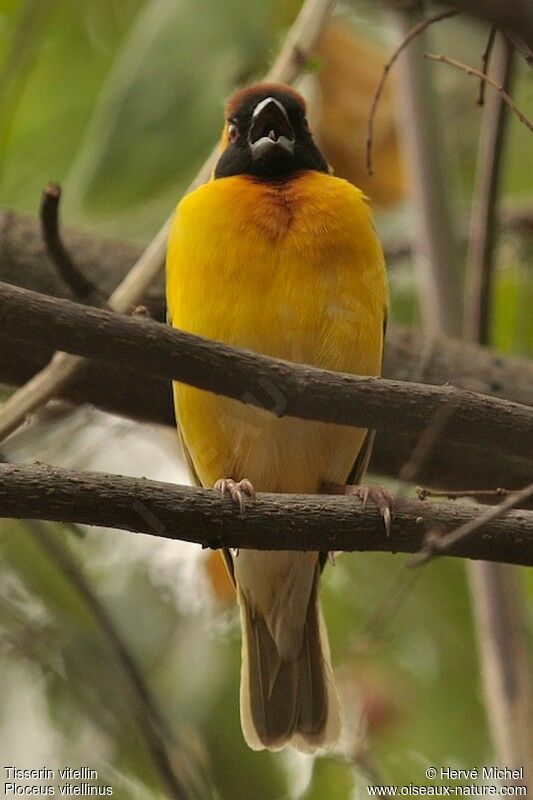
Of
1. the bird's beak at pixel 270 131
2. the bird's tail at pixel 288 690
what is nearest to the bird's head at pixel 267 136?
the bird's beak at pixel 270 131

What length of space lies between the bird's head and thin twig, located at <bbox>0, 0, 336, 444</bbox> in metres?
0.11

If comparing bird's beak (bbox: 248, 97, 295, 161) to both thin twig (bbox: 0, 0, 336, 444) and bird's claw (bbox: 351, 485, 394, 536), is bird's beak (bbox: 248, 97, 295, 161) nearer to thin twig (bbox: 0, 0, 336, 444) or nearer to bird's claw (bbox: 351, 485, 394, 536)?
thin twig (bbox: 0, 0, 336, 444)

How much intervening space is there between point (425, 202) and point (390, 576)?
1.34 metres

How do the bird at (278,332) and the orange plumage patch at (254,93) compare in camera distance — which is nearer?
the bird at (278,332)

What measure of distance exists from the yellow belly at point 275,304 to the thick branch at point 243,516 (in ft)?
2.83

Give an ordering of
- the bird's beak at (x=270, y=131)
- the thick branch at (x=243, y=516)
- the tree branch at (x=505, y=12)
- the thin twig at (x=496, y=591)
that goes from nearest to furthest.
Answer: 1. the tree branch at (x=505, y=12)
2. the thick branch at (x=243, y=516)
3. the thin twig at (x=496, y=591)
4. the bird's beak at (x=270, y=131)

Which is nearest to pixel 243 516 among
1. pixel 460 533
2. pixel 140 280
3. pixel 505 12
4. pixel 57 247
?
pixel 460 533

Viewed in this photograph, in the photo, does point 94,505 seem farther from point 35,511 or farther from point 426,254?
point 426,254

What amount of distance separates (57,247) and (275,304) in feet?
2.09

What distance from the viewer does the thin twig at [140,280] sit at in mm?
2910

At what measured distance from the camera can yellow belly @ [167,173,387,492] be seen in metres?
3.19

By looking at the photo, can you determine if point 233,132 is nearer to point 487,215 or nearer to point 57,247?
point 487,215

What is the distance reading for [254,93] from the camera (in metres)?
3.72

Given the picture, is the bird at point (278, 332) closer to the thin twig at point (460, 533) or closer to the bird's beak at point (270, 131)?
the bird's beak at point (270, 131)
